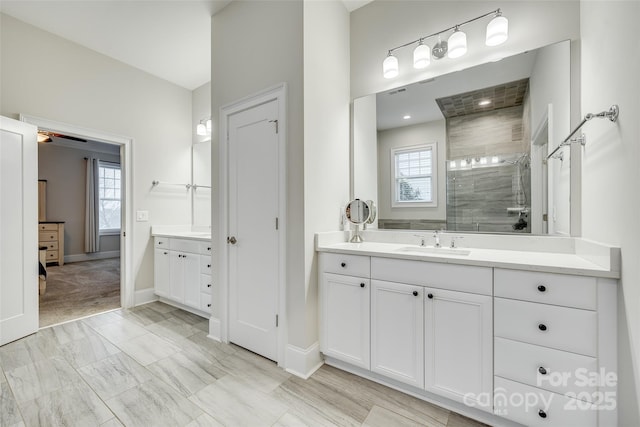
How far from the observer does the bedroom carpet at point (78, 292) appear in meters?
2.94

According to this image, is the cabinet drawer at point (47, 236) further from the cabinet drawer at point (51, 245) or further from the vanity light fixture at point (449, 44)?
the vanity light fixture at point (449, 44)

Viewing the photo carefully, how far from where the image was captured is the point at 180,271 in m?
2.94

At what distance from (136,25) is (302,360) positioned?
11.0ft

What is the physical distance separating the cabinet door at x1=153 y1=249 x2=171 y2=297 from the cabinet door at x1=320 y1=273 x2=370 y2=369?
217 cm

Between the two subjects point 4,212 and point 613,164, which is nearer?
point 613,164

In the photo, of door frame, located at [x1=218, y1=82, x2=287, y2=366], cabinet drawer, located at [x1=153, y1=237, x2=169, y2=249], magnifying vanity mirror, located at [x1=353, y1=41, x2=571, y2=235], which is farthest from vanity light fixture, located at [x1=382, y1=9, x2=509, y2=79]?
cabinet drawer, located at [x1=153, y1=237, x2=169, y2=249]

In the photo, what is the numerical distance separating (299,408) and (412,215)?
154 cm

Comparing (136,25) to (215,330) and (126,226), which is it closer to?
(126,226)

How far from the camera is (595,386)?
1.12 meters

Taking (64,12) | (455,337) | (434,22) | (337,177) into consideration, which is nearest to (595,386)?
(455,337)

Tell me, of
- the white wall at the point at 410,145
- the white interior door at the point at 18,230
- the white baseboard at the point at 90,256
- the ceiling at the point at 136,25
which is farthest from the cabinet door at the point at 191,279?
the white baseboard at the point at 90,256

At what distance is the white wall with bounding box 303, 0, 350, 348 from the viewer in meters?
1.84

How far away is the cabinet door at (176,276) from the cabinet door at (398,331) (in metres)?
2.25

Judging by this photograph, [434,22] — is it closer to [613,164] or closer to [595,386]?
[613,164]
